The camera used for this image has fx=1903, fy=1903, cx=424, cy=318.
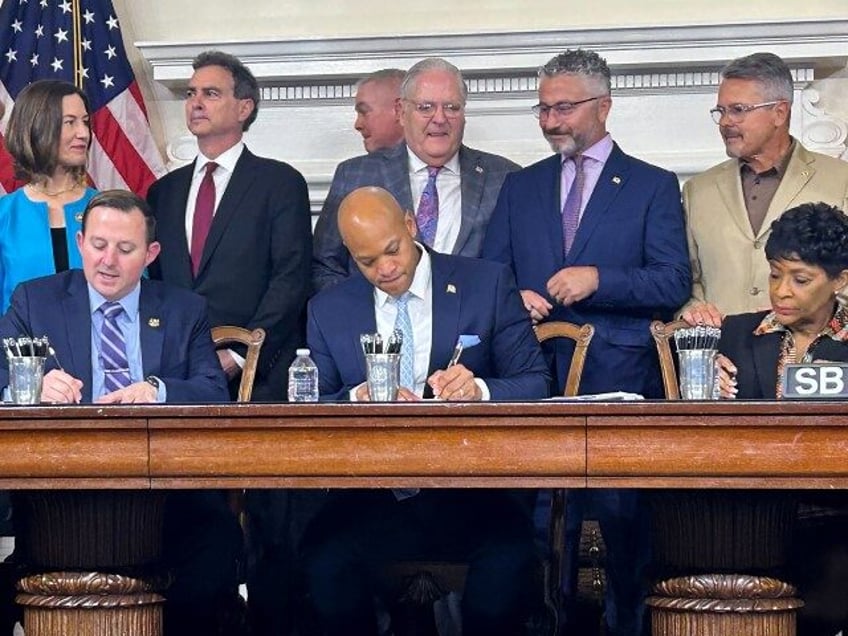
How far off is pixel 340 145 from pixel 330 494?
2355 mm

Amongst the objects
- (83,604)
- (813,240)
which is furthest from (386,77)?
(83,604)

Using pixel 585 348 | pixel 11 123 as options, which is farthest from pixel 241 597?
pixel 11 123

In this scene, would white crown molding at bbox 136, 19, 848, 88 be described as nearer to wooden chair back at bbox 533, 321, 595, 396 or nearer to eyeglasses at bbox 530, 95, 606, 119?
eyeglasses at bbox 530, 95, 606, 119

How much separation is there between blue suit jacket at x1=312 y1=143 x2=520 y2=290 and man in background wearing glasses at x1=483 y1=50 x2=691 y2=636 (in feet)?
0.20

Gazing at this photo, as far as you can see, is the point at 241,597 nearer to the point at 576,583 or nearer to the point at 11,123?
the point at 576,583

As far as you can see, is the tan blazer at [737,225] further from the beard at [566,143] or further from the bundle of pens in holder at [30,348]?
the bundle of pens in holder at [30,348]

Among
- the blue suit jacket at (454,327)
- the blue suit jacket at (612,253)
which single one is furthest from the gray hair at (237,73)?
the blue suit jacket at (454,327)

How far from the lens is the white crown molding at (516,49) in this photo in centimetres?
629

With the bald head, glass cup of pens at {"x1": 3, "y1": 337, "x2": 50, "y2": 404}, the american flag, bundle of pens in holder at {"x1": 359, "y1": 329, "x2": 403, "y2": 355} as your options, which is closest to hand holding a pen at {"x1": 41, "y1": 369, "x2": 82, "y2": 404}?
glass cup of pens at {"x1": 3, "y1": 337, "x2": 50, "y2": 404}

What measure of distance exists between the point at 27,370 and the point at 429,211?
5.20ft

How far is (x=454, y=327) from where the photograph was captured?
4.61 metres

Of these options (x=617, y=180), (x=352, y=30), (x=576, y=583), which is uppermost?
(x=352, y=30)

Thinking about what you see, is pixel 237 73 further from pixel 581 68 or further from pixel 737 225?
pixel 737 225

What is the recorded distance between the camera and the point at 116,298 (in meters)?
4.57
